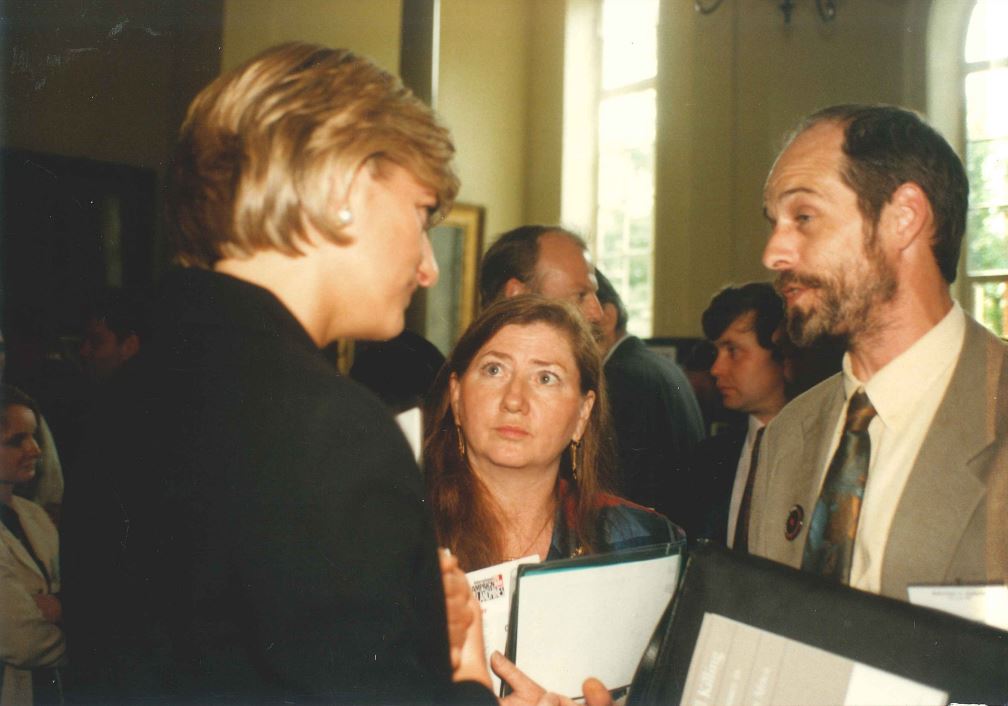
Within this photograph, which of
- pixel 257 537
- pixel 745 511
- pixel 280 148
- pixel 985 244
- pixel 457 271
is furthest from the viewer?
pixel 457 271

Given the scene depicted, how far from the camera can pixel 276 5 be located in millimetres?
7070

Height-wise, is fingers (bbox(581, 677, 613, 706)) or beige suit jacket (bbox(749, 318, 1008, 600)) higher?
beige suit jacket (bbox(749, 318, 1008, 600))

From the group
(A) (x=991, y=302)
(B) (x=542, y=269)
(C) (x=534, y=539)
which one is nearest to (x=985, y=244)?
(A) (x=991, y=302)

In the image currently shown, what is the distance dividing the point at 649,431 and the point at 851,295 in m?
1.42

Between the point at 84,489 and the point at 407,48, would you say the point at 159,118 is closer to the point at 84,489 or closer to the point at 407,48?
the point at 407,48

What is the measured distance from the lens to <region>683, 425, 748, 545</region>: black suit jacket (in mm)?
3049

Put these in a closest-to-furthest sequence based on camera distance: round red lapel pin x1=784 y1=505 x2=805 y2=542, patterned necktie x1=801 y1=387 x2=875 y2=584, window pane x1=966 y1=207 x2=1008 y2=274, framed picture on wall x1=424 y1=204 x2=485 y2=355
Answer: patterned necktie x1=801 y1=387 x2=875 y2=584 → round red lapel pin x1=784 y1=505 x2=805 y2=542 → window pane x1=966 y1=207 x2=1008 y2=274 → framed picture on wall x1=424 y1=204 x2=485 y2=355

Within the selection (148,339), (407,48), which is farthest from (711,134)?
(148,339)

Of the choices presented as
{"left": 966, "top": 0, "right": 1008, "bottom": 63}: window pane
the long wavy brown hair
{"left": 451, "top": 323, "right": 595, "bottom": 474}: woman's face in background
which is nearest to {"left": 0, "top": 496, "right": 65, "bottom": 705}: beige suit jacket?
the long wavy brown hair

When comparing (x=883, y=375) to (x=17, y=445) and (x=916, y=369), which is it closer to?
(x=916, y=369)

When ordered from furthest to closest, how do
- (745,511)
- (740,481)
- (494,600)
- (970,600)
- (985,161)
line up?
1. (985,161)
2. (740,481)
3. (745,511)
4. (494,600)
5. (970,600)

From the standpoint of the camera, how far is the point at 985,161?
5.94 m

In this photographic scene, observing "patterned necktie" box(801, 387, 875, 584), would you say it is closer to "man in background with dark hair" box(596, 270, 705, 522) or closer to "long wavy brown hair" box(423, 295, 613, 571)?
"long wavy brown hair" box(423, 295, 613, 571)

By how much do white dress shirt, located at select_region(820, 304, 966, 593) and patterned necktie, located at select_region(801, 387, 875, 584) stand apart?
0.07 feet
